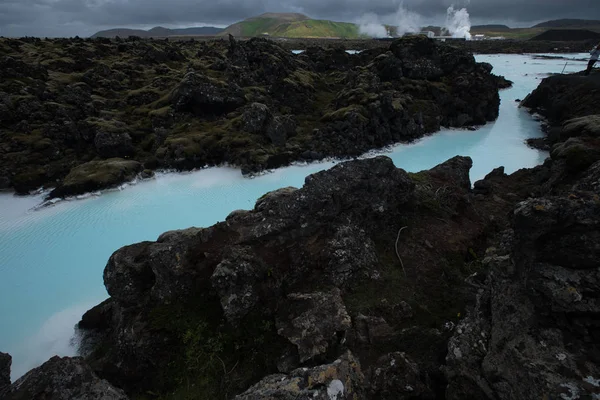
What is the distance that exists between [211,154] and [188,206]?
25.8ft

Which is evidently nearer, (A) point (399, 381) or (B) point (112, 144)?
(A) point (399, 381)

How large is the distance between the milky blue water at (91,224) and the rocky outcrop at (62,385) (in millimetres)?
6268

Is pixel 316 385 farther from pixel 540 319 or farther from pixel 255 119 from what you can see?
pixel 255 119

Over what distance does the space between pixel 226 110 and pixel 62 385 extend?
31934 mm

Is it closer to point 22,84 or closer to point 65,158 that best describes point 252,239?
point 65,158

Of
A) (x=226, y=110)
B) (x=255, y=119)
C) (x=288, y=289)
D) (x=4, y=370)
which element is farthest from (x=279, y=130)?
(x=4, y=370)

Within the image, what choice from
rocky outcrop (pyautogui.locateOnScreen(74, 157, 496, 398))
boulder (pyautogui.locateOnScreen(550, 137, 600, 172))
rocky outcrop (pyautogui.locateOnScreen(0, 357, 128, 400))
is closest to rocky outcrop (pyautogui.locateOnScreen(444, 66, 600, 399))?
rocky outcrop (pyautogui.locateOnScreen(74, 157, 496, 398))

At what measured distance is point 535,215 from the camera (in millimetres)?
5344

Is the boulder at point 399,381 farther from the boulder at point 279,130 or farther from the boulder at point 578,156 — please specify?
the boulder at point 279,130

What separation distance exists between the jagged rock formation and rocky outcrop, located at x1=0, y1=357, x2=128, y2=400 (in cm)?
1965

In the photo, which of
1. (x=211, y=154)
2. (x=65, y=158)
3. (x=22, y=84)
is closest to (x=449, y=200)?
(x=211, y=154)

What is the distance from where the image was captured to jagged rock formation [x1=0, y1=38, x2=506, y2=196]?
88.4 feet

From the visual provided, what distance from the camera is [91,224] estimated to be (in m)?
→ 19.4

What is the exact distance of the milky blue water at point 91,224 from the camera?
42.5 feet
